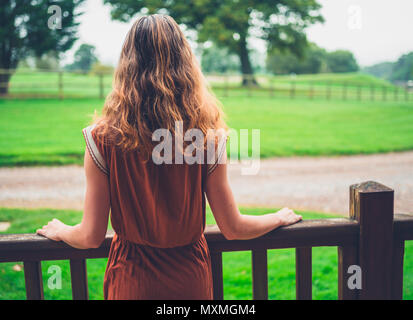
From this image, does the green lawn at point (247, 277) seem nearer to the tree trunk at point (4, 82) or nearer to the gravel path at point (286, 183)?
the gravel path at point (286, 183)

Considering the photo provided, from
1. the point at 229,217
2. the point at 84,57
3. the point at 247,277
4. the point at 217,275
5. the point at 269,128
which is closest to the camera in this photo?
the point at 229,217

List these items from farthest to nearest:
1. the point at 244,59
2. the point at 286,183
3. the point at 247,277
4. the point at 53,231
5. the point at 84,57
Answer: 1. the point at 244,59
2. the point at 84,57
3. the point at 286,183
4. the point at 247,277
5. the point at 53,231

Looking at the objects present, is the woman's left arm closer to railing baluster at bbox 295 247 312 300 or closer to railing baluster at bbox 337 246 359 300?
railing baluster at bbox 295 247 312 300

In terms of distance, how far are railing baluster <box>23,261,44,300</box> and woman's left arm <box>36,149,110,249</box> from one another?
5.4 inches

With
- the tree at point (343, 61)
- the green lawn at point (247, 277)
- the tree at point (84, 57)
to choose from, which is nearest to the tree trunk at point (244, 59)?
the tree at point (84, 57)

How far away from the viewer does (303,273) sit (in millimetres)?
1626

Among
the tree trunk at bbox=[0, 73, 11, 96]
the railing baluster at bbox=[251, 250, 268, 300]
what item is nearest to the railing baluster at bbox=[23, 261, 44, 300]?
the railing baluster at bbox=[251, 250, 268, 300]

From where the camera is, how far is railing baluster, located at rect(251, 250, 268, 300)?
5.11 ft

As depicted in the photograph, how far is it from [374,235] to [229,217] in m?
0.61

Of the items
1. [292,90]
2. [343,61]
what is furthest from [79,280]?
[292,90]

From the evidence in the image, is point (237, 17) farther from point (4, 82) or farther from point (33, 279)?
point (33, 279)

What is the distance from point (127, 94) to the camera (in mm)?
1202

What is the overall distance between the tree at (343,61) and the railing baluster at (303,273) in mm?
9104

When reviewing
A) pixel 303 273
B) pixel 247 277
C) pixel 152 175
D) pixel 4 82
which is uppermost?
pixel 4 82
